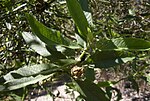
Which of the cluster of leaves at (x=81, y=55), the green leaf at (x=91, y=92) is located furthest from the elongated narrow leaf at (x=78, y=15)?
the green leaf at (x=91, y=92)

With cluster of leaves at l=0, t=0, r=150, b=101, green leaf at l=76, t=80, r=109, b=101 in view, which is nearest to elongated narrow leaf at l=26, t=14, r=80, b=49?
cluster of leaves at l=0, t=0, r=150, b=101

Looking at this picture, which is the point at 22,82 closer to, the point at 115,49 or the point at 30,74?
the point at 30,74

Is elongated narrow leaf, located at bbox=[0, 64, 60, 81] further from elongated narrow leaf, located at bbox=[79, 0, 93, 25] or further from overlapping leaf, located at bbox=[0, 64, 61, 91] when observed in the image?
elongated narrow leaf, located at bbox=[79, 0, 93, 25]

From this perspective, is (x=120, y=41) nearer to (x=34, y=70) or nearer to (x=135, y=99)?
(x=34, y=70)

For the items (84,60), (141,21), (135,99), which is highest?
(84,60)

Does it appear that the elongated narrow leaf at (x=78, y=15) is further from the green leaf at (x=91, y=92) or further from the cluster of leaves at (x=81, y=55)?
the green leaf at (x=91, y=92)

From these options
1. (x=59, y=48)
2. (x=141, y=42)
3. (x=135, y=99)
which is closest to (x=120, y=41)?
(x=141, y=42)
